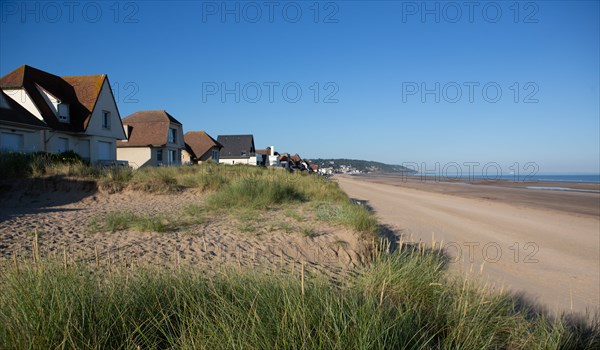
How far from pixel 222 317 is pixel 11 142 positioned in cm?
2198

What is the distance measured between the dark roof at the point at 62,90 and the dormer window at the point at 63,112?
0.87 ft

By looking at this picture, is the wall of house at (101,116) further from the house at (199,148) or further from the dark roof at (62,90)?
the house at (199,148)

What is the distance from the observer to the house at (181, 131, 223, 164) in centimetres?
4469

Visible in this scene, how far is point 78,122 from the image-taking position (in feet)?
74.2

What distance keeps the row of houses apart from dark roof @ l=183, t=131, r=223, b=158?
1050 centimetres

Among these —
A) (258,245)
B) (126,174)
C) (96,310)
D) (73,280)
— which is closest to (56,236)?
(258,245)

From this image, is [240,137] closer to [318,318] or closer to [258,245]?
[258,245]

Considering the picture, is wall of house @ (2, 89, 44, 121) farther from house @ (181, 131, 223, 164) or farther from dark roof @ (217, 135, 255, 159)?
dark roof @ (217, 135, 255, 159)

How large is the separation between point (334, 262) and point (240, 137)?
59340mm

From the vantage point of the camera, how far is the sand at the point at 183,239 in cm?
485

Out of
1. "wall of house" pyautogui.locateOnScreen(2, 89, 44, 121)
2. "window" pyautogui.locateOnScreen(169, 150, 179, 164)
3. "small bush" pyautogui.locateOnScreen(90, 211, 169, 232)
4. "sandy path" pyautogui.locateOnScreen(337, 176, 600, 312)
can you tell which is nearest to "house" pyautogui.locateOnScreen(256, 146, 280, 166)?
"window" pyautogui.locateOnScreen(169, 150, 179, 164)

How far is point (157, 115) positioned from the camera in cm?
3400

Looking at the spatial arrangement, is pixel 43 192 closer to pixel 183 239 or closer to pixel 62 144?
pixel 183 239

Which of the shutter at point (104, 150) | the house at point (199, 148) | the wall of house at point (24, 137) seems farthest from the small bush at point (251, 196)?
the house at point (199, 148)
